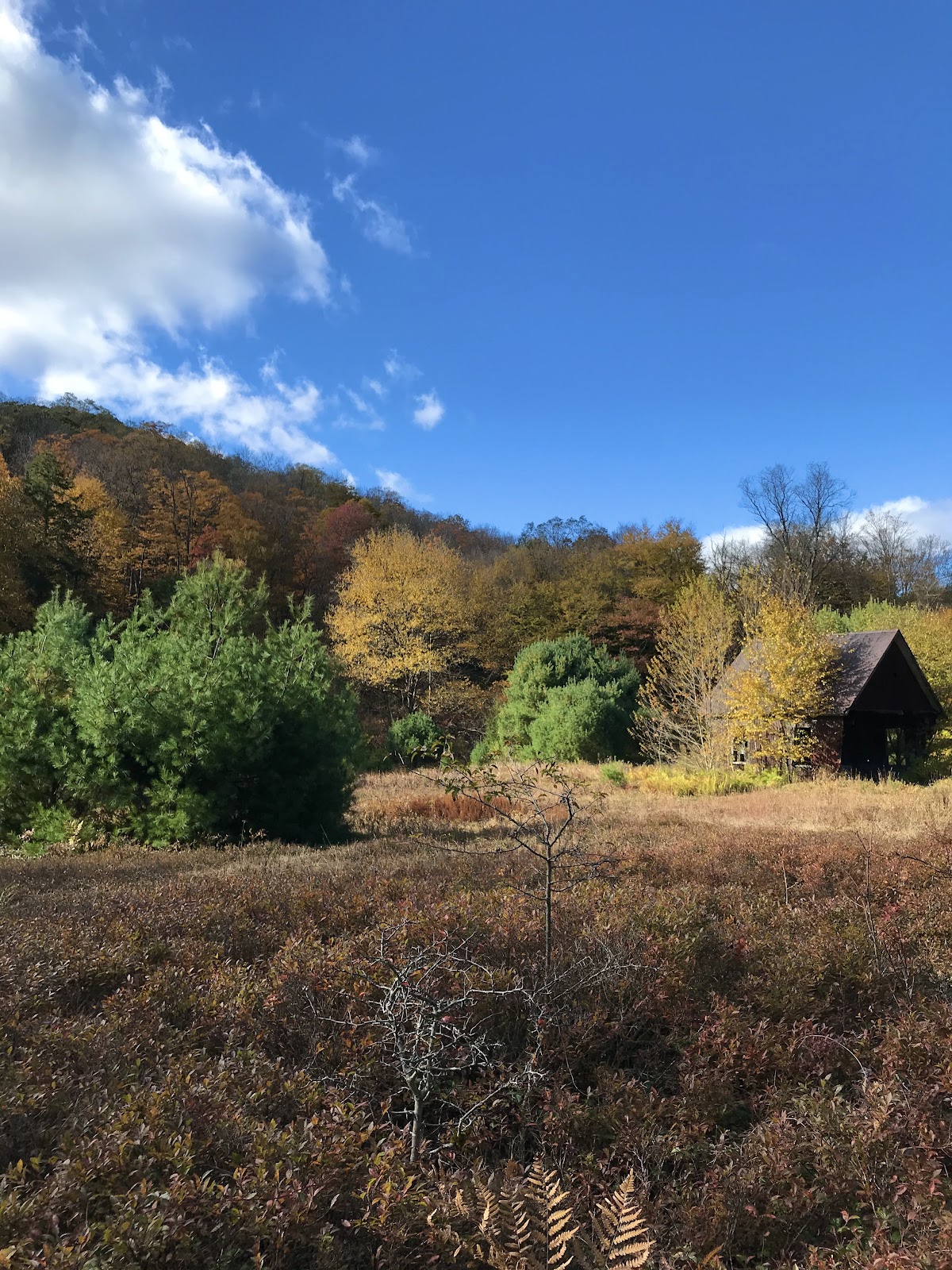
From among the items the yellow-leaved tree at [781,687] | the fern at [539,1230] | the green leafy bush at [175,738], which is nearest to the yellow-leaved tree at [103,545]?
the green leafy bush at [175,738]

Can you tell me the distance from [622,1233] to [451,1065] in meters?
1.28

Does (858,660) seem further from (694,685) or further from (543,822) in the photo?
(543,822)

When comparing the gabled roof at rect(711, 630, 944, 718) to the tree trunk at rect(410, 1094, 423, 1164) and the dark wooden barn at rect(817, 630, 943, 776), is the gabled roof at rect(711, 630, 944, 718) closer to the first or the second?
the dark wooden barn at rect(817, 630, 943, 776)

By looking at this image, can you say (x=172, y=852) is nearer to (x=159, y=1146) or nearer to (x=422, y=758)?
(x=159, y=1146)

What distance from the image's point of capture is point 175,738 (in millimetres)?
8945

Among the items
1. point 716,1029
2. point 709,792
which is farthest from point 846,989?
point 709,792

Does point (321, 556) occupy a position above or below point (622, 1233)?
above

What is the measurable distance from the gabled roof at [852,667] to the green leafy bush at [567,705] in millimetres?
4016

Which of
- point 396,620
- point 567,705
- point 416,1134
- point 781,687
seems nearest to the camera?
point 416,1134

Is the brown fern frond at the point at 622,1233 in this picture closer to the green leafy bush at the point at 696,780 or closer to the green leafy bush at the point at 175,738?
the green leafy bush at the point at 175,738

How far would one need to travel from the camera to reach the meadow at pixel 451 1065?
7.44ft

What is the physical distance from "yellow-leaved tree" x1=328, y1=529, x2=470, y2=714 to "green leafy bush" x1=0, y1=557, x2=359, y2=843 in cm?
2039

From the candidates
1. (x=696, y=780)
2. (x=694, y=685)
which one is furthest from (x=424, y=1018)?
(x=694, y=685)

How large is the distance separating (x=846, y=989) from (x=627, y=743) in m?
21.3
